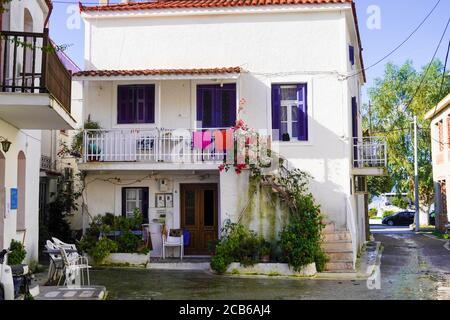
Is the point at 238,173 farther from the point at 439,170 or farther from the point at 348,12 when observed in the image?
the point at 439,170

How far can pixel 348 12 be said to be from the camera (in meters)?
15.3

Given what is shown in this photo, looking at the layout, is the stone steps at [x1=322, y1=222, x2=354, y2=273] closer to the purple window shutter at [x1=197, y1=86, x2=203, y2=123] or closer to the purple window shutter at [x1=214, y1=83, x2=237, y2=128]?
the purple window shutter at [x1=214, y1=83, x2=237, y2=128]

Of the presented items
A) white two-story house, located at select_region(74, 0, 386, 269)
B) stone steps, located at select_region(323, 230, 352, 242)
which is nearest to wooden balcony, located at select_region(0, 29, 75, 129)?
white two-story house, located at select_region(74, 0, 386, 269)

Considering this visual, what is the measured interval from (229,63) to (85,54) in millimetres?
4413

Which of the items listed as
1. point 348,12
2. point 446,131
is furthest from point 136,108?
point 446,131

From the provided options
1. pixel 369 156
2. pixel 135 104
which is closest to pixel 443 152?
pixel 369 156

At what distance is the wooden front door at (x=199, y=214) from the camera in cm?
1567

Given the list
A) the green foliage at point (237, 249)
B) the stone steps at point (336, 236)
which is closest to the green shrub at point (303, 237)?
the stone steps at point (336, 236)

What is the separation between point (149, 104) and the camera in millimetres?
15906

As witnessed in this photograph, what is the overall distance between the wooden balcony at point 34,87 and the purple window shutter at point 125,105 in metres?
3.86

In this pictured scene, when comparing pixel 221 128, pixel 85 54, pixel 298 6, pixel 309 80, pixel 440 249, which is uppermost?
pixel 298 6

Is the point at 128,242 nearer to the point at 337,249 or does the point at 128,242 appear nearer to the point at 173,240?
the point at 173,240

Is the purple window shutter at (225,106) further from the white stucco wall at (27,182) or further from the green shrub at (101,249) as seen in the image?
the white stucco wall at (27,182)

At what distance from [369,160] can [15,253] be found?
10076mm
